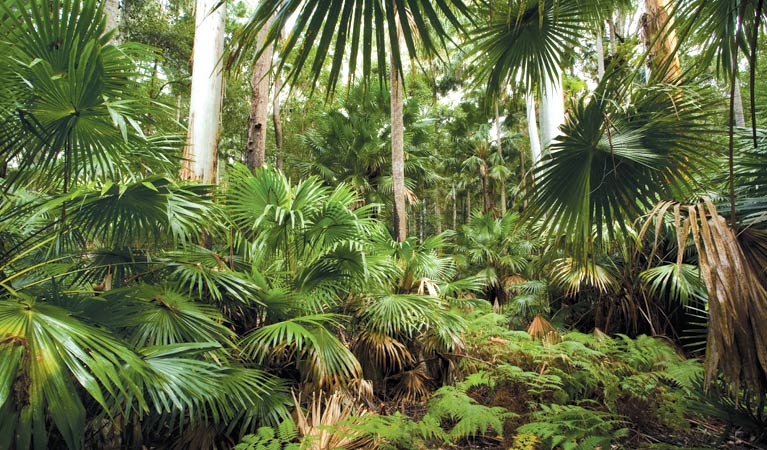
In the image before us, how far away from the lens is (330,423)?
240 cm

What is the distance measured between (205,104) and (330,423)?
3422 mm

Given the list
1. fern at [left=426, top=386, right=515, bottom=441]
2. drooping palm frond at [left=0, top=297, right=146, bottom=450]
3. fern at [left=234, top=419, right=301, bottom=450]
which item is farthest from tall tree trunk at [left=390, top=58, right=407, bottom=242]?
Answer: drooping palm frond at [left=0, top=297, right=146, bottom=450]

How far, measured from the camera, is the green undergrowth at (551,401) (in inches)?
82.7

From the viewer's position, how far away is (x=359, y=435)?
7.32ft

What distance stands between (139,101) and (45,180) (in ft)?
3.20

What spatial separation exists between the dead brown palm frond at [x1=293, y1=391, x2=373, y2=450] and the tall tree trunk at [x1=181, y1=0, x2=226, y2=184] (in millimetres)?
2587

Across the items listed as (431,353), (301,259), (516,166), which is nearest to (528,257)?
(431,353)

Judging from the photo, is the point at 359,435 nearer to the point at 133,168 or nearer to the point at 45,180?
the point at 133,168

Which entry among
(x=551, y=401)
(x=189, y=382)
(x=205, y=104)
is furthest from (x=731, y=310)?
(x=205, y=104)

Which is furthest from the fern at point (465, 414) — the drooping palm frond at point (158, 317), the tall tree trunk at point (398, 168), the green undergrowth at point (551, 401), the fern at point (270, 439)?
the tall tree trunk at point (398, 168)

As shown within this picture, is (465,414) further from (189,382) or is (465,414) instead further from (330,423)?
(189,382)

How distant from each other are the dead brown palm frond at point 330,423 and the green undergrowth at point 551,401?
4cm

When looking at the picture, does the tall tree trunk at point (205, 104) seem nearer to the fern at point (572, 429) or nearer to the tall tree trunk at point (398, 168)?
the tall tree trunk at point (398, 168)

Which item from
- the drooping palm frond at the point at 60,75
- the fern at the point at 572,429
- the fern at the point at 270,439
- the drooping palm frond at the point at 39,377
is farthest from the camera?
the fern at the point at 270,439
